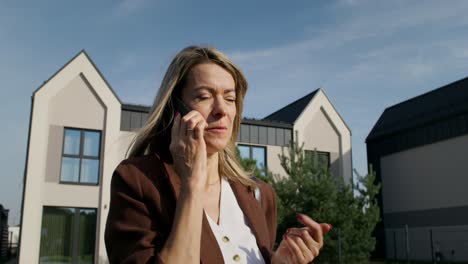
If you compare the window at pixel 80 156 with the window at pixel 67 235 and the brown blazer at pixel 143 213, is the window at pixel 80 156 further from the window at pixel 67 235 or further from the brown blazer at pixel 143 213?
the brown blazer at pixel 143 213

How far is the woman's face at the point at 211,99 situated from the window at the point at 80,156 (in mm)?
17024

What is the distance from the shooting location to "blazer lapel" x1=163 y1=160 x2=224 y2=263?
5.25 ft

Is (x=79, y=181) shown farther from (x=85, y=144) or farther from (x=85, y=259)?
(x=85, y=259)

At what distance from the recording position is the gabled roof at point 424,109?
26188mm

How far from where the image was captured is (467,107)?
24406 mm

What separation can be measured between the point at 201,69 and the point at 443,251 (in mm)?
26033

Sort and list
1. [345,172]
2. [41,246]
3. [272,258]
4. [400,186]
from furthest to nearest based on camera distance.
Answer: [400,186]
[345,172]
[41,246]
[272,258]

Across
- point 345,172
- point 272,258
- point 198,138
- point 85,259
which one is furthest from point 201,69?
point 345,172

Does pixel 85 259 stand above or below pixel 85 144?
below

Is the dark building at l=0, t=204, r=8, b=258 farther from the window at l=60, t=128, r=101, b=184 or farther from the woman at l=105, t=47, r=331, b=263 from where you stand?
the woman at l=105, t=47, r=331, b=263

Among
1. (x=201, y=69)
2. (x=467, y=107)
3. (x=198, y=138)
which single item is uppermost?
(x=467, y=107)

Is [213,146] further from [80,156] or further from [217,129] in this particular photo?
[80,156]

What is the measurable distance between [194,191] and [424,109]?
30750 mm

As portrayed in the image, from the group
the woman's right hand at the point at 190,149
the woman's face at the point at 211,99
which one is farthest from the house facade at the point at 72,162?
the woman's right hand at the point at 190,149
